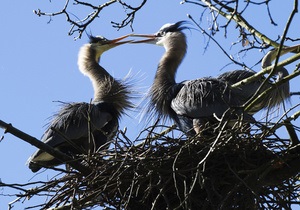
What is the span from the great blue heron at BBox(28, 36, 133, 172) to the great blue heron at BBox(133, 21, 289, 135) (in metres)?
0.55

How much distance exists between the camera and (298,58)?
4.45 metres

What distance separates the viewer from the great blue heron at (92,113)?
7082 mm

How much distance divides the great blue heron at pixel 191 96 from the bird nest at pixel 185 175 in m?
1.41

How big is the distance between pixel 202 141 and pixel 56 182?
0.90 meters

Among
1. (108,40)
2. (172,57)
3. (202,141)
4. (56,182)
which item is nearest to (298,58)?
(202,141)

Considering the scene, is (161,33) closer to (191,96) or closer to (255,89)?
(191,96)

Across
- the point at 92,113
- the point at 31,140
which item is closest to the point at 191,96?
the point at 92,113

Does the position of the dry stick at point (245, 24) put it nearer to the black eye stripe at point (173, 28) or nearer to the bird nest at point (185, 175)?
the bird nest at point (185, 175)

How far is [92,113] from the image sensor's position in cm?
740

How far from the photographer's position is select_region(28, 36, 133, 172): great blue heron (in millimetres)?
7082

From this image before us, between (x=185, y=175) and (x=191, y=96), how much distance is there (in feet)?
7.09

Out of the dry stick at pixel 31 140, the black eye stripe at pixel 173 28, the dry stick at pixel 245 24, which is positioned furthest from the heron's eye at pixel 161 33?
the dry stick at pixel 31 140

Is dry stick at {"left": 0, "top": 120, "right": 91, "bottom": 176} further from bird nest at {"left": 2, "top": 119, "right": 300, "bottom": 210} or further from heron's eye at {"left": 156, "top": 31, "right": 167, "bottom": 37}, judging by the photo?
heron's eye at {"left": 156, "top": 31, "right": 167, "bottom": 37}

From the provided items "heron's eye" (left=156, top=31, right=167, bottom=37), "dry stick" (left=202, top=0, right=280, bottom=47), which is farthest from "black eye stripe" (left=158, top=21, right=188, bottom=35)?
"dry stick" (left=202, top=0, right=280, bottom=47)
